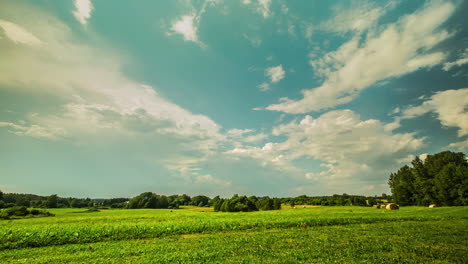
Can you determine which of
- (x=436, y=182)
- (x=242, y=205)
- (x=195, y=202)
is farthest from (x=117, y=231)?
(x=195, y=202)

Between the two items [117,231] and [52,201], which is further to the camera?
[52,201]

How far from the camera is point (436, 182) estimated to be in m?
65.6

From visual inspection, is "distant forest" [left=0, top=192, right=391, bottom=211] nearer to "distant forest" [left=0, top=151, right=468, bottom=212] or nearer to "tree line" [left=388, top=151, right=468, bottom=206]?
"distant forest" [left=0, top=151, right=468, bottom=212]

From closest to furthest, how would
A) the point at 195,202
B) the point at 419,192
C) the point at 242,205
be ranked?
the point at 242,205 → the point at 419,192 → the point at 195,202

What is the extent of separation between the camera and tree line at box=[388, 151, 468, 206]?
59.5m

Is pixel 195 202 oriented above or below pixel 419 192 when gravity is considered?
below

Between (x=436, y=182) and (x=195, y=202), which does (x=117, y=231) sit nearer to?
(x=436, y=182)

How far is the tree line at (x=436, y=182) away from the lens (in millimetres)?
59531

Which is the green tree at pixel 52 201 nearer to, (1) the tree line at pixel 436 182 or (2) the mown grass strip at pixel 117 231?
(2) the mown grass strip at pixel 117 231

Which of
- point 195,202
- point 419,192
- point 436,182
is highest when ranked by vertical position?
point 436,182

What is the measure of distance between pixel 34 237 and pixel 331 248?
25035mm

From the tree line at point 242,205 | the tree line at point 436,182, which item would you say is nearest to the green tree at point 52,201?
the tree line at point 242,205

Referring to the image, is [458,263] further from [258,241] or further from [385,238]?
[258,241]

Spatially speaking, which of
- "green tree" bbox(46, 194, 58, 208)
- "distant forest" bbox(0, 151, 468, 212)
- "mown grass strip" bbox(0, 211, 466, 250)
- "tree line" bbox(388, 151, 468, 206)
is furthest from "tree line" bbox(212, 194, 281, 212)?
"green tree" bbox(46, 194, 58, 208)
